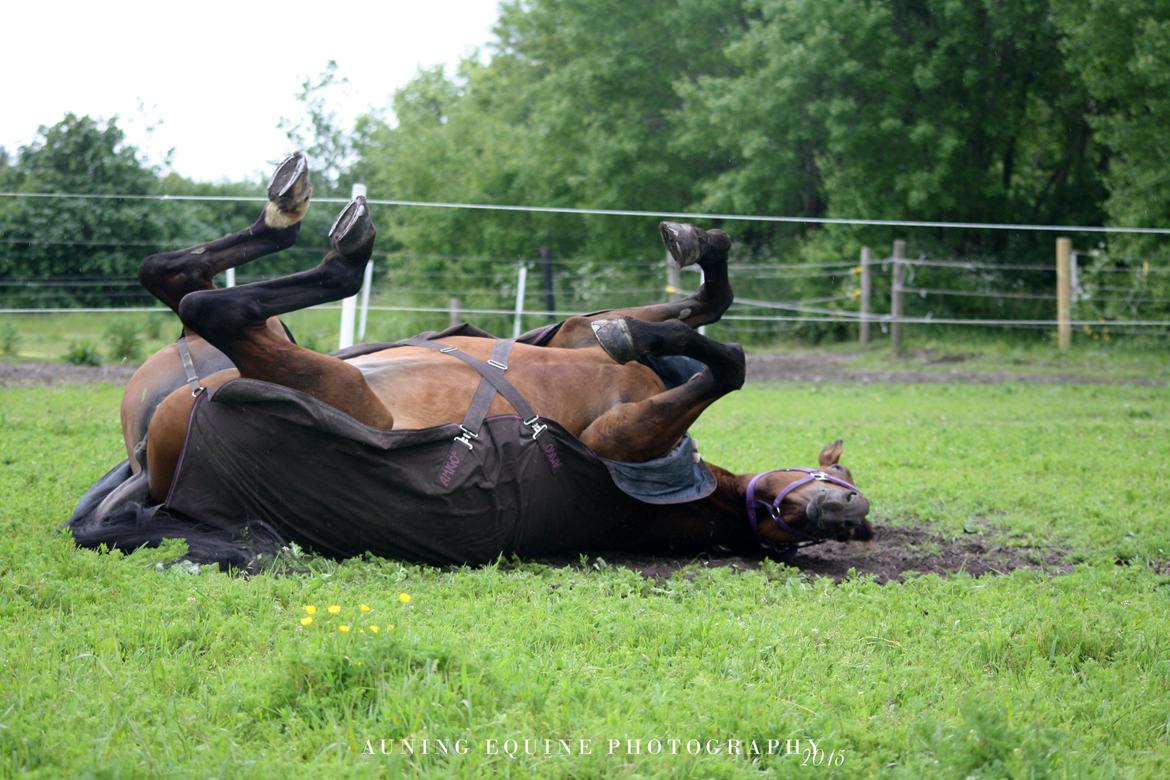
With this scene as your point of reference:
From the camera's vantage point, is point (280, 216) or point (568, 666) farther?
point (280, 216)

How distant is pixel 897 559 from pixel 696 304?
151 cm

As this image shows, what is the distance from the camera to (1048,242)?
68.7 feet

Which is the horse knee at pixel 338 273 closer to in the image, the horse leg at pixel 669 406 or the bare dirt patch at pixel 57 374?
the horse leg at pixel 669 406

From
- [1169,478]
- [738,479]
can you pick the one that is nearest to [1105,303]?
[1169,478]

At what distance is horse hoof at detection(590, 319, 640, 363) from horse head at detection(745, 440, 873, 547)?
3.42 ft

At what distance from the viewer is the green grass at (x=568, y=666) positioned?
2.51m

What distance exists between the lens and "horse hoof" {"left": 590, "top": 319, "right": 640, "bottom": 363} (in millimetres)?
4426

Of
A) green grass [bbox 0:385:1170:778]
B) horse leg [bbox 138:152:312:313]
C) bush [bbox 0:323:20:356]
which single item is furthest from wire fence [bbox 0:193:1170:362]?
green grass [bbox 0:385:1170:778]

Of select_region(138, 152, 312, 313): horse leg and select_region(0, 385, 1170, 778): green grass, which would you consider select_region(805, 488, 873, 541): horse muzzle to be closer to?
select_region(0, 385, 1170, 778): green grass

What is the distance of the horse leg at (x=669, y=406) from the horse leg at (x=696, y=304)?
0.38 m

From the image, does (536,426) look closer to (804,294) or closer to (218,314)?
(218,314)

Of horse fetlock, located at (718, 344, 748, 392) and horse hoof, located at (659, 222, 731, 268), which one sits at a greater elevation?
horse hoof, located at (659, 222, 731, 268)

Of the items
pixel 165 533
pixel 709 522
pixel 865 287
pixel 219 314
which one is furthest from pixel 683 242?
pixel 865 287

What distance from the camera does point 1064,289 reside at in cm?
1688
